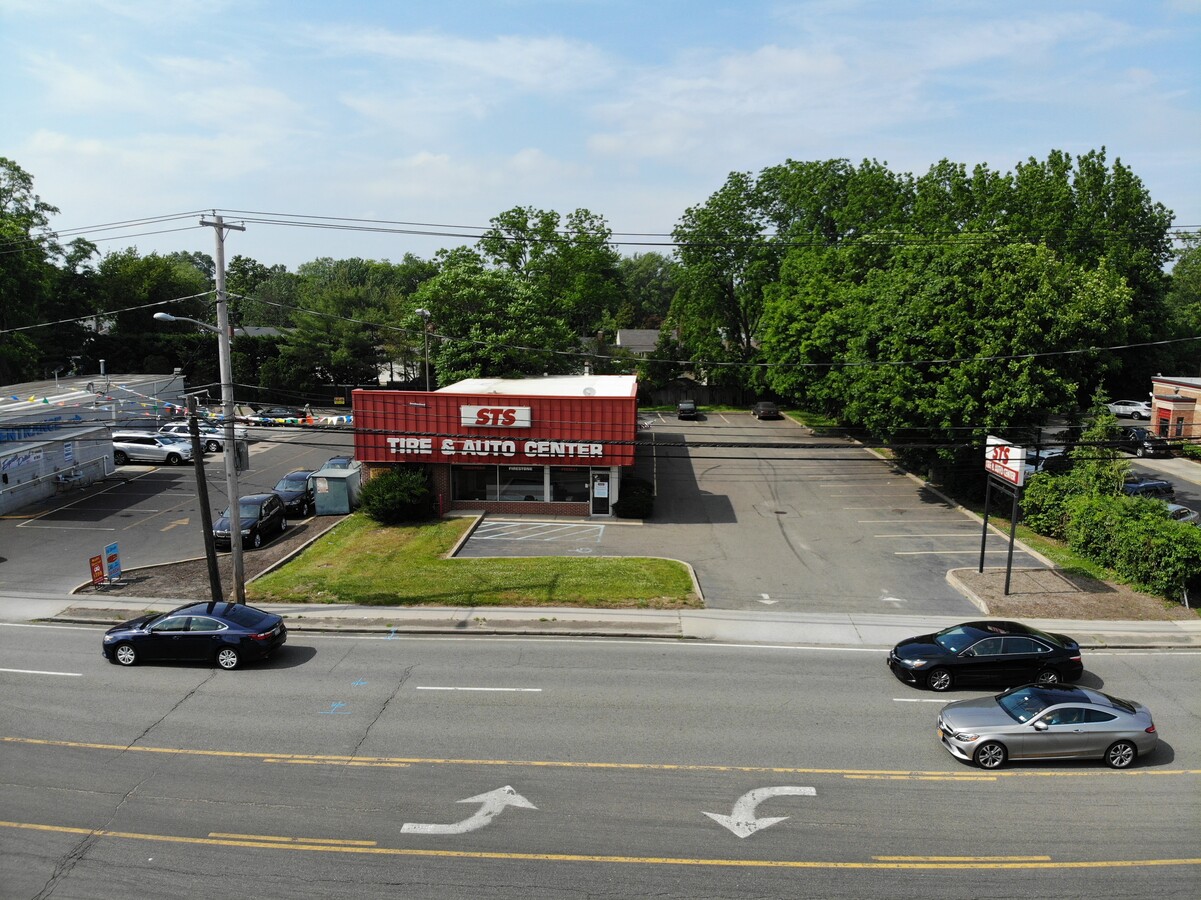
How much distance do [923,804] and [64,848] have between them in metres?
12.9

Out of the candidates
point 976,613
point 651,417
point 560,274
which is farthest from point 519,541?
point 560,274

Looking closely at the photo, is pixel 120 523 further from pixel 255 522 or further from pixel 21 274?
pixel 21 274

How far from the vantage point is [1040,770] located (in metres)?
14.6

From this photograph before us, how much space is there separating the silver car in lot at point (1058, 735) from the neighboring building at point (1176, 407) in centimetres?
4054

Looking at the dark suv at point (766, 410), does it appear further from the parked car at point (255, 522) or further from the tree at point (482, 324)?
the parked car at point (255, 522)

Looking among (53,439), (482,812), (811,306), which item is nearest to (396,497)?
(53,439)

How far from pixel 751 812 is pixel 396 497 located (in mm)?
22347

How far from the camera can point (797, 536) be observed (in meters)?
31.6

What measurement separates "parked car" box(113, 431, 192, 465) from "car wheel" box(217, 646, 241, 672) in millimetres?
30442

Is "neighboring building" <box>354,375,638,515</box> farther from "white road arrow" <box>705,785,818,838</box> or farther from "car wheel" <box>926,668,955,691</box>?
"white road arrow" <box>705,785,818,838</box>

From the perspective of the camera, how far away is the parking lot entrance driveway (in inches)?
986

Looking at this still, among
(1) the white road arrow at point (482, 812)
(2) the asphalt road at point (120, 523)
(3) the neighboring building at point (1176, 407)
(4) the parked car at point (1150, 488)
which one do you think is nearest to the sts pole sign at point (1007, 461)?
A: (4) the parked car at point (1150, 488)

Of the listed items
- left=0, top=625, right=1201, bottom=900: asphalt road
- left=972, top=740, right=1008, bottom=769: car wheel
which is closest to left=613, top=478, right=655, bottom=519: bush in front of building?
left=0, top=625, right=1201, bottom=900: asphalt road

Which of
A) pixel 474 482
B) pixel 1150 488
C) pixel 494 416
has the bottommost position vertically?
pixel 1150 488
